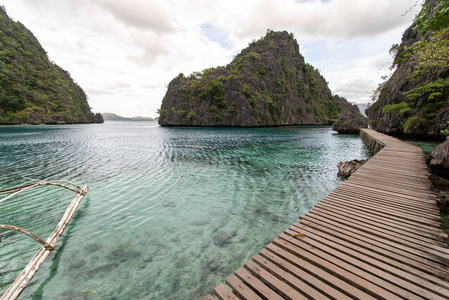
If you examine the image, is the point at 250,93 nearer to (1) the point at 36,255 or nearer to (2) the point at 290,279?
(1) the point at 36,255

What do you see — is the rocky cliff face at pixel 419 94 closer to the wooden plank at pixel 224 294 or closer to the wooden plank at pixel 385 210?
the wooden plank at pixel 385 210

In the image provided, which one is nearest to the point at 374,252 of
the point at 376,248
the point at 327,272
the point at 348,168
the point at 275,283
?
the point at 376,248

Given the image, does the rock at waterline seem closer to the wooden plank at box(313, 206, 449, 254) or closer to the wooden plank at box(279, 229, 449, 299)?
the wooden plank at box(313, 206, 449, 254)

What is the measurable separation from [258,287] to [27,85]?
417 ft

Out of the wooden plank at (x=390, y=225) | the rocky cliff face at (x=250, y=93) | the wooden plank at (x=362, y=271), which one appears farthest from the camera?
the rocky cliff face at (x=250, y=93)

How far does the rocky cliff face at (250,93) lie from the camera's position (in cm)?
7231

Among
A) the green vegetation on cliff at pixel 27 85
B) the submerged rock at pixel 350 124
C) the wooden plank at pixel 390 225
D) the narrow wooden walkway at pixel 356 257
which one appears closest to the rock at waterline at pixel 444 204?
the narrow wooden walkway at pixel 356 257

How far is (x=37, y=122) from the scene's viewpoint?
267 feet

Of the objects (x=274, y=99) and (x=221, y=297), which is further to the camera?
(x=274, y=99)

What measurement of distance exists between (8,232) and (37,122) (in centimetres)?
10763

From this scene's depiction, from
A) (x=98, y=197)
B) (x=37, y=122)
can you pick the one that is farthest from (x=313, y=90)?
(x=37, y=122)

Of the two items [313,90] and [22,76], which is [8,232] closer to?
[22,76]

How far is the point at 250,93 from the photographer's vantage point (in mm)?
73688

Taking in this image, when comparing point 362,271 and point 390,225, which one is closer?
point 362,271
